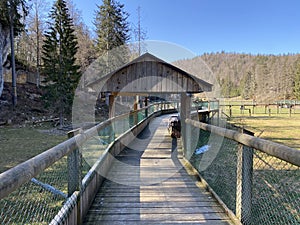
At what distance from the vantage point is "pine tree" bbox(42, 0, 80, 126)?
53.2ft

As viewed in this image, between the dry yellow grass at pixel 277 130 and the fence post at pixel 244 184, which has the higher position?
the fence post at pixel 244 184

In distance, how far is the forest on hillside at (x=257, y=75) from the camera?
199ft

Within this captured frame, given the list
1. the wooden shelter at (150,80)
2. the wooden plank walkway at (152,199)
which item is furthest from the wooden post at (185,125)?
the wooden plank walkway at (152,199)

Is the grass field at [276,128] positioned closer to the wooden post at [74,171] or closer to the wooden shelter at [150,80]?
the wooden shelter at [150,80]

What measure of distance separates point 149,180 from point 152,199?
85cm

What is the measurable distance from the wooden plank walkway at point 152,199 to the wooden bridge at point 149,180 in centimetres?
1

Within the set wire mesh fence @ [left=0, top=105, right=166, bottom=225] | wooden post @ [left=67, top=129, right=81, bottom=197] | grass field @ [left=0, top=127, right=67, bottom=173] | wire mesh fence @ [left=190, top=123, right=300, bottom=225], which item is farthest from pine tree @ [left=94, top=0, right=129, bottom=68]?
wooden post @ [left=67, top=129, right=81, bottom=197]

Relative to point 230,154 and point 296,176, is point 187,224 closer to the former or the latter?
point 296,176

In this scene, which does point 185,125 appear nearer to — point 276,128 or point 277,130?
point 277,130

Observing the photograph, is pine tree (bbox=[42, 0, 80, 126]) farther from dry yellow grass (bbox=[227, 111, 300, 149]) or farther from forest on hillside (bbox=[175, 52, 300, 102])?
forest on hillside (bbox=[175, 52, 300, 102])

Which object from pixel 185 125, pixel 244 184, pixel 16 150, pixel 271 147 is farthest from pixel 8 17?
pixel 271 147

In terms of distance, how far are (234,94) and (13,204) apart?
78230mm

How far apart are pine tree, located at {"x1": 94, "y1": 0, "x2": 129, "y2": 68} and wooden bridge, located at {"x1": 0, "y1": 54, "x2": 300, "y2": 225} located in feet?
57.3

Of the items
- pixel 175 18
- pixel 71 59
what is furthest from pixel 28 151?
pixel 175 18
